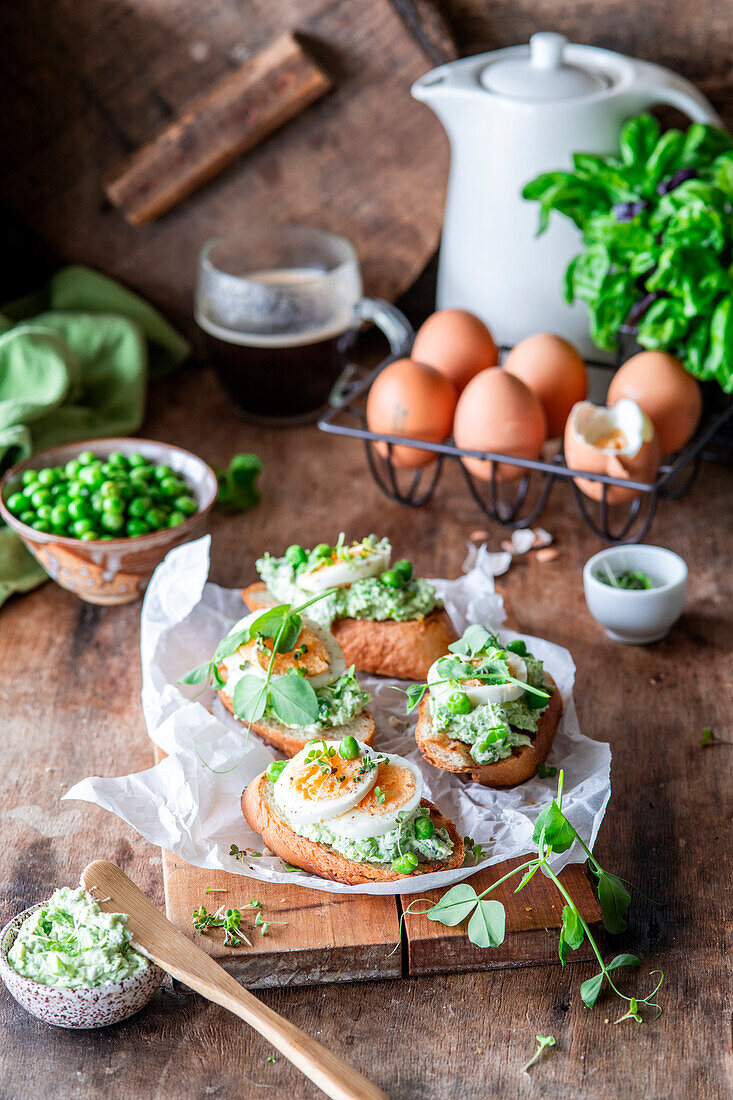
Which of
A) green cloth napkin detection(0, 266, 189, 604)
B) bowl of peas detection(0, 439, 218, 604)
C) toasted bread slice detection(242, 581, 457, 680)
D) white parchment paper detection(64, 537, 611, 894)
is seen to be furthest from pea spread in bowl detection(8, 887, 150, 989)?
green cloth napkin detection(0, 266, 189, 604)

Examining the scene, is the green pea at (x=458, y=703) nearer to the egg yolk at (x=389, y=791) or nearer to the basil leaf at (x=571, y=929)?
the egg yolk at (x=389, y=791)

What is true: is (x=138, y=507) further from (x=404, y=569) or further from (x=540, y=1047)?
(x=540, y=1047)

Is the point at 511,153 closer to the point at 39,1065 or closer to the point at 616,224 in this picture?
the point at 616,224

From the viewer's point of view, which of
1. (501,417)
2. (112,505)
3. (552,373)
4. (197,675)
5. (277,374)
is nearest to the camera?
(197,675)

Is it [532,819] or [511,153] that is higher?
[511,153]

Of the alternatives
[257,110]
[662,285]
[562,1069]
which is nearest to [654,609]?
[662,285]

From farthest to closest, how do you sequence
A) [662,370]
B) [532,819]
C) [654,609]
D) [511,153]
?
[511,153] < [662,370] < [654,609] < [532,819]

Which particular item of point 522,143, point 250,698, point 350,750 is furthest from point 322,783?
point 522,143
